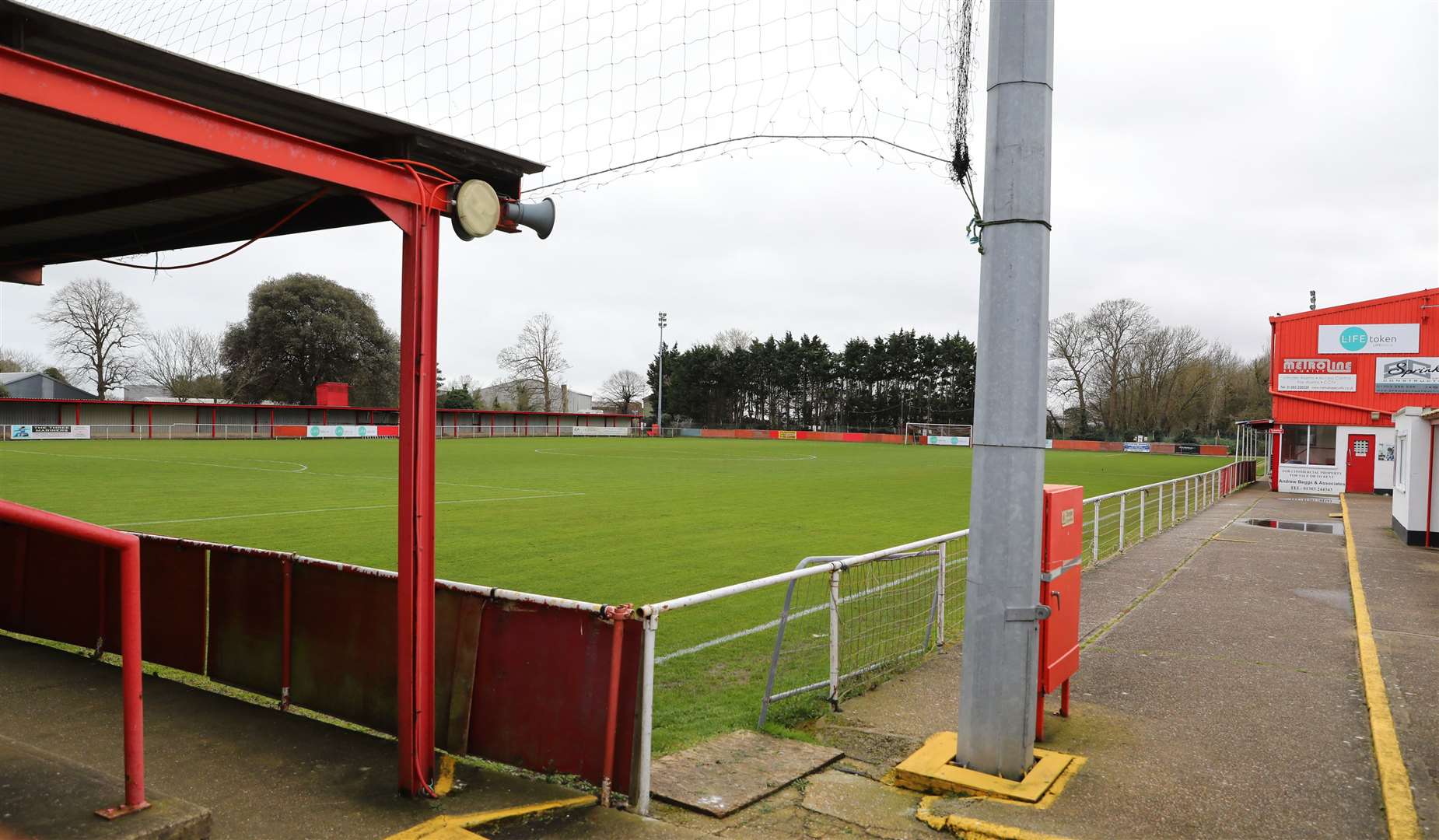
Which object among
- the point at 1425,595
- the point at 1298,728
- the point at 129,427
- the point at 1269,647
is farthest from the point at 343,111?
the point at 129,427

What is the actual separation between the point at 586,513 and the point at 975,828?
16003 mm

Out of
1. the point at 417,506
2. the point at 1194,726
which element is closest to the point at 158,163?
the point at 417,506

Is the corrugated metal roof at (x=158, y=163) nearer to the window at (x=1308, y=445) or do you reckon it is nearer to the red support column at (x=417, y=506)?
the red support column at (x=417, y=506)

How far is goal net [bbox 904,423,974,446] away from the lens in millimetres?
81375

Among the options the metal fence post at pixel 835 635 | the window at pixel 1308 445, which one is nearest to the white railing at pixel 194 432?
the window at pixel 1308 445

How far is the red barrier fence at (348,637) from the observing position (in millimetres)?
4727

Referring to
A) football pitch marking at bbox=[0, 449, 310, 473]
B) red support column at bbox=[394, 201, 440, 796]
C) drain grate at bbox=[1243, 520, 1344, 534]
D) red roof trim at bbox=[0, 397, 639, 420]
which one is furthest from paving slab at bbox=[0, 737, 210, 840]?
red roof trim at bbox=[0, 397, 639, 420]

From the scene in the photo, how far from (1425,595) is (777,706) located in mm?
8957

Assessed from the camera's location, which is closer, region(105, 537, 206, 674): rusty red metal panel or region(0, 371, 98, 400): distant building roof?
region(105, 537, 206, 674): rusty red metal panel

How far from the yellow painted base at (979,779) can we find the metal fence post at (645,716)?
57.3 inches

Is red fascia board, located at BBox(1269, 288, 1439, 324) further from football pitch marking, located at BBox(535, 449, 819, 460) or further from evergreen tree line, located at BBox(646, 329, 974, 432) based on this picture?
evergreen tree line, located at BBox(646, 329, 974, 432)

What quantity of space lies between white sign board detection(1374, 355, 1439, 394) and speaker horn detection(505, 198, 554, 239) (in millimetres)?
36802

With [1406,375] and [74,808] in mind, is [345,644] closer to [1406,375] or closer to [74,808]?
[74,808]

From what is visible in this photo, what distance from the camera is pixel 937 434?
288 ft
